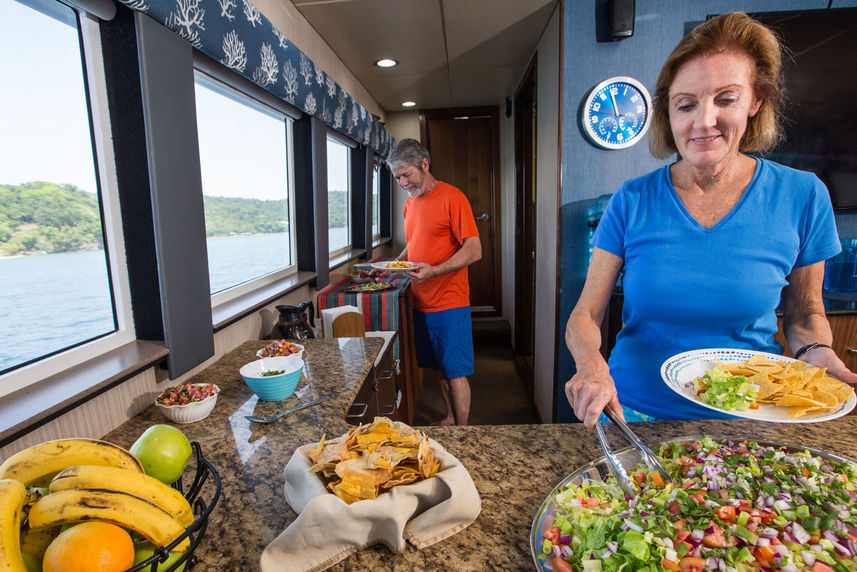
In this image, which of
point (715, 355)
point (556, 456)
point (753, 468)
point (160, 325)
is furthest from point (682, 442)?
point (160, 325)

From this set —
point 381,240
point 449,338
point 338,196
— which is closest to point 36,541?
point 449,338

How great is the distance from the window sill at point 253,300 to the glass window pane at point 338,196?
1.21 metres

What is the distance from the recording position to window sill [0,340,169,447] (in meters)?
0.87

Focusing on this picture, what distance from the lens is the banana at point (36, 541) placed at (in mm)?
495

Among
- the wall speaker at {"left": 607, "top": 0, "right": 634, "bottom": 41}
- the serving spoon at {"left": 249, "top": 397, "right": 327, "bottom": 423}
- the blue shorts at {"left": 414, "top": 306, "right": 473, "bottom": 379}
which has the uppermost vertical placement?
the wall speaker at {"left": 607, "top": 0, "right": 634, "bottom": 41}

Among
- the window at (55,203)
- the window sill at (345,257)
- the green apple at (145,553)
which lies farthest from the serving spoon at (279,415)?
the window sill at (345,257)

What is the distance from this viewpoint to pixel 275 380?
120cm

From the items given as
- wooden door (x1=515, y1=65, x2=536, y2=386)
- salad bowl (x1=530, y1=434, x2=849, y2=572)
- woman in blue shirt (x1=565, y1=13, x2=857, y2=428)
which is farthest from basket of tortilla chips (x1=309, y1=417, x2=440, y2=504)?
wooden door (x1=515, y1=65, x2=536, y2=386)

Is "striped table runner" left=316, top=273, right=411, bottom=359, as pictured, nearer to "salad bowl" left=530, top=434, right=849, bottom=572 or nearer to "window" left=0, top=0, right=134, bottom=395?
"window" left=0, top=0, right=134, bottom=395

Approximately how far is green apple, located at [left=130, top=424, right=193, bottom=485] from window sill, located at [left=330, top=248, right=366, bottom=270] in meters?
2.43

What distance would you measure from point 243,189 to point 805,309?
2059 millimetres

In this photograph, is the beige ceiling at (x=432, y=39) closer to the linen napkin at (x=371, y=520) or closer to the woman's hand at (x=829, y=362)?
the woman's hand at (x=829, y=362)

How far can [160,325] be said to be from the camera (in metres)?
1.32

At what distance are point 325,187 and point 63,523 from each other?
2.28m
